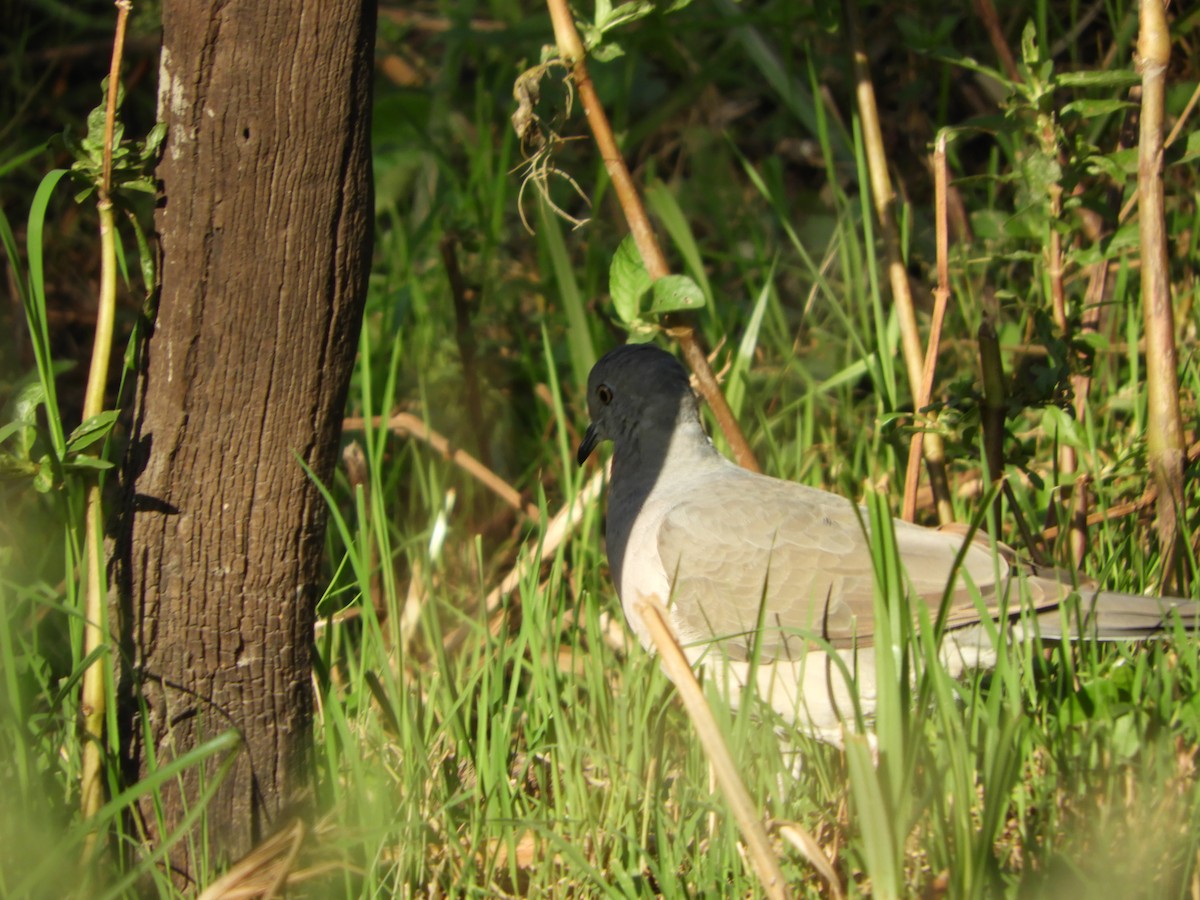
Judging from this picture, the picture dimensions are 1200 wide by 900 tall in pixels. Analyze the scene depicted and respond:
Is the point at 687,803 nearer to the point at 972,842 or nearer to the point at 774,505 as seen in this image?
the point at 972,842

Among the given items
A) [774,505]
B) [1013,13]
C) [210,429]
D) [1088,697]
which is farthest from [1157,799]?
[1013,13]

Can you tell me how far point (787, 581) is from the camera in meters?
3.04

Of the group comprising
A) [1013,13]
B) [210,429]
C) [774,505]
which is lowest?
[774,505]

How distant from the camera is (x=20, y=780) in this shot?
7.77 feet

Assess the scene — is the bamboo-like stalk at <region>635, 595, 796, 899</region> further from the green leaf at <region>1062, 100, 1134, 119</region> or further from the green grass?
the green leaf at <region>1062, 100, 1134, 119</region>

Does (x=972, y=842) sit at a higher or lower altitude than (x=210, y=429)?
lower

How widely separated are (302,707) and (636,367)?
142cm

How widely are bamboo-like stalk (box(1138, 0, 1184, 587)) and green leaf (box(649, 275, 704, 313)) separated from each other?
992 mm

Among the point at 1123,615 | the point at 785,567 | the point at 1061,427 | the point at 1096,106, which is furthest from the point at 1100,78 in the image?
the point at 785,567

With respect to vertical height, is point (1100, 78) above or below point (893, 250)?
above

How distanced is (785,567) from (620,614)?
667mm

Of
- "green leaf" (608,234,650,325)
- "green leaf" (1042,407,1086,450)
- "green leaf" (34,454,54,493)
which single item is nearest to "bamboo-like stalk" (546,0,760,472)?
"green leaf" (608,234,650,325)

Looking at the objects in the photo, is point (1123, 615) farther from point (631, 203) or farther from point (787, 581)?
point (631, 203)

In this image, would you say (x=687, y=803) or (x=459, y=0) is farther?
(x=459, y=0)
